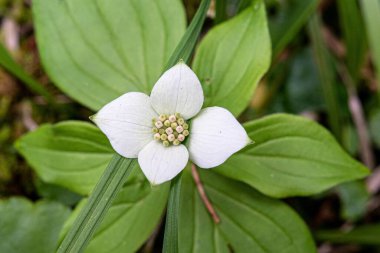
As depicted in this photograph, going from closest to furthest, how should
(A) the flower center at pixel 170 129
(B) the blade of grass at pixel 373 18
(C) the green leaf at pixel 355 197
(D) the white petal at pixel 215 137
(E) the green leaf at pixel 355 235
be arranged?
(D) the white petal at pixel 215 137, (A) the flower center at pixel 170 129, (B) the blade of grass at pixel 373 18, (E) the green leaf at pixel 355 235, (C) the green leaf at pixel 355 197

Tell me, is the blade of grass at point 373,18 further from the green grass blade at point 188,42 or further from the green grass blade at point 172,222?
the green grass blade at point 172,222

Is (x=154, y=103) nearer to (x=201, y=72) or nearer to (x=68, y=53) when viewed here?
(x=201, y=72)

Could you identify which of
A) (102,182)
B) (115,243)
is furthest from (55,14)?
(115,243)

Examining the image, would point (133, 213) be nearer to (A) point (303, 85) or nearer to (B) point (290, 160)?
(B) point (290, 160)

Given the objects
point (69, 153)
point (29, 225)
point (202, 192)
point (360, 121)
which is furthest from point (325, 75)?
point (29, 225)

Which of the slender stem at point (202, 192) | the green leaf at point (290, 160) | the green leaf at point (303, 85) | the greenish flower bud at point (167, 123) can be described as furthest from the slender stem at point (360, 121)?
the greenish flower bud at point (167, 123)

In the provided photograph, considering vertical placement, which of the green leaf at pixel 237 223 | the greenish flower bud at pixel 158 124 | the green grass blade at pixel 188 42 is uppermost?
the green grass blade at pixel 188 42
